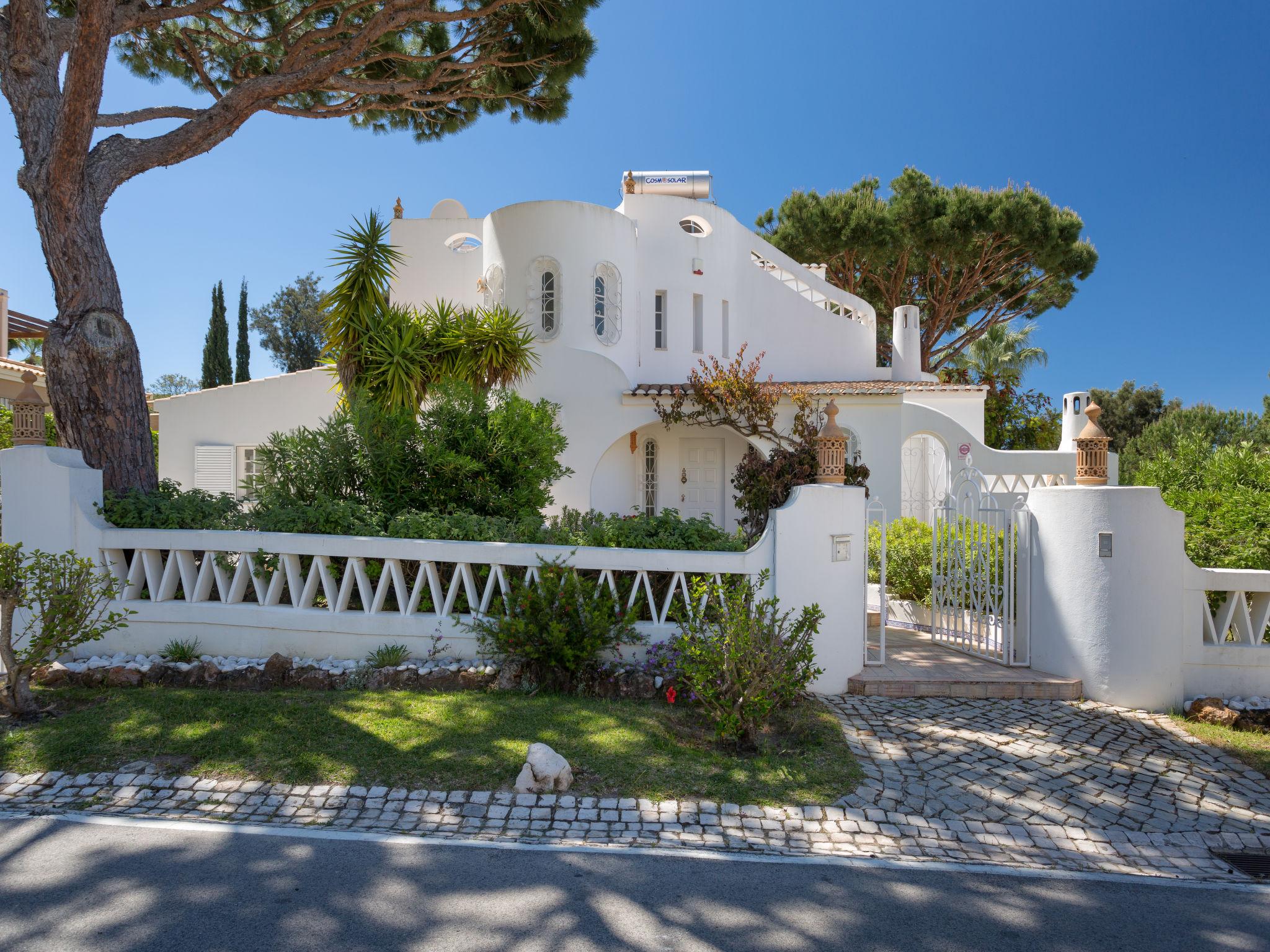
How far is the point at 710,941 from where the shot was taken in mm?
3201

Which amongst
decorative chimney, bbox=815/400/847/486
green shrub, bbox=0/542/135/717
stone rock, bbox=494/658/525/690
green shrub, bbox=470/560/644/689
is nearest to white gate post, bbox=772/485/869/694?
decorative chimney, bbox=815/400/847/486

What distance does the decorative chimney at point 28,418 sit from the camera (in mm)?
6961

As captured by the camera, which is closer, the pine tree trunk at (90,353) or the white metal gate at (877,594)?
the white metal gate at (877,594)

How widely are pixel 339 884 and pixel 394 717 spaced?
1.98 meters

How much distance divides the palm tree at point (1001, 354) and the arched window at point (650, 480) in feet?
44.4

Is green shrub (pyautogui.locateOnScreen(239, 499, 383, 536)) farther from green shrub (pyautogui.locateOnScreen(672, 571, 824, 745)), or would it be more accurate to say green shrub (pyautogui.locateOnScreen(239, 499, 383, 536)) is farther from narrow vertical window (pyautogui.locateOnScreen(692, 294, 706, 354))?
narrow vertical window (pyautogui.locateOnScreen(692, 294, 706, 354))

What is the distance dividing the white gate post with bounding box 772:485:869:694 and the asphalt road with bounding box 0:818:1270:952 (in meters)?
2.70

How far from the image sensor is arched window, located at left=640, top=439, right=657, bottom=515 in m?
16.0

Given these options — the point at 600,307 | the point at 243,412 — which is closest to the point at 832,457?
the point at 600,307

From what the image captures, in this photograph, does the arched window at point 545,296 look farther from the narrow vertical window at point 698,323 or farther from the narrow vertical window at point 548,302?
the narrow vertical window at point 698,323

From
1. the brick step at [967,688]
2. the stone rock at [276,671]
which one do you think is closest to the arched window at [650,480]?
the brick step at [967,688]

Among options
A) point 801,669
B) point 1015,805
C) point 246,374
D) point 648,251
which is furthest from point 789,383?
point 246,374

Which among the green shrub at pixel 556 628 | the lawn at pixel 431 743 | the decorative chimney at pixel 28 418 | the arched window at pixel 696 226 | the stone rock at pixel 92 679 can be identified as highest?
the arched window at pixel 696 226

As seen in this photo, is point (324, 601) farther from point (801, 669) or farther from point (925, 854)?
point (925, 854)
